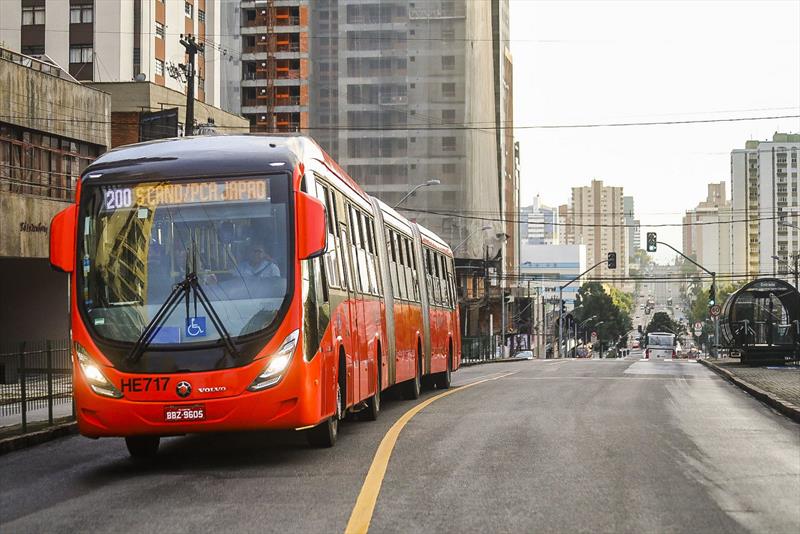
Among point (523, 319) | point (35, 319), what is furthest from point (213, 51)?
point (523, 319)

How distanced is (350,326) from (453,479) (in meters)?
4.56

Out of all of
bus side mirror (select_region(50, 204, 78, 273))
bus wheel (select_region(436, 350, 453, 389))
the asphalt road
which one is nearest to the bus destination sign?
bus side mirror (select_region(50, 204, 78, 273))

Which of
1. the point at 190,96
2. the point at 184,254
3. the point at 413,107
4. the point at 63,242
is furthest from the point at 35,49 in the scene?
the point at 184,254

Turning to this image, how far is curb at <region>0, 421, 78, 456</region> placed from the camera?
1383cm

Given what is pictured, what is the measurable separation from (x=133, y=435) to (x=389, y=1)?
70208mm

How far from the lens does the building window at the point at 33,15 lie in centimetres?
6888

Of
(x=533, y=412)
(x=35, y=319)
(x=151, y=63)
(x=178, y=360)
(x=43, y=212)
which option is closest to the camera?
(x=178, y=360)

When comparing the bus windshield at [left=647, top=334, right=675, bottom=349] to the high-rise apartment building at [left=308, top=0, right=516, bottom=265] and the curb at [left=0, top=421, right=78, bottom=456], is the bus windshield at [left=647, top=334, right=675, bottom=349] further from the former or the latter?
the curb at [left=0, top=421, right=78, bottom=456]

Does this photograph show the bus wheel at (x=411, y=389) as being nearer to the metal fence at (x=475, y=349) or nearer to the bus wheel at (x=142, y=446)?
the bus wheel at (x=142, y=446)

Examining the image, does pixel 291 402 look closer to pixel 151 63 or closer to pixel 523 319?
pixel 151 63

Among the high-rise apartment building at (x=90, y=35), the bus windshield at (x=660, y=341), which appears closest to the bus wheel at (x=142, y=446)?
the high-rise apartment building at (x=90, y=35)

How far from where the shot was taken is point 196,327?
36.5ft

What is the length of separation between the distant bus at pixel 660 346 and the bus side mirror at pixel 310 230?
88403 millimetres

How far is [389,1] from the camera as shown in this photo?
78.9 meters
